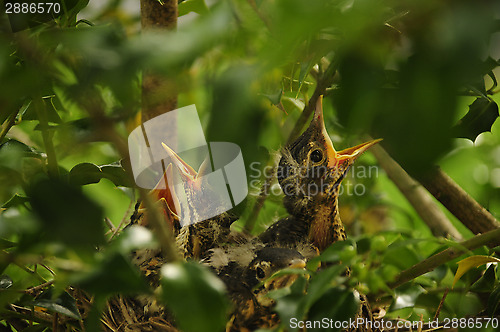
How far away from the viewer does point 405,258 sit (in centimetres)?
65

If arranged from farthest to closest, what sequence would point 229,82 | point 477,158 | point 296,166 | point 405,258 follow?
point 477,158 < point 296,166 < point 405,258 < point 229,82

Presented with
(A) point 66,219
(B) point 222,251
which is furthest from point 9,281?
(A) point 66,219

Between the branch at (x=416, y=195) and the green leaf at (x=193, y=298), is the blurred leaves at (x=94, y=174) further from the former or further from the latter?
the branch at (x=416, y=195)

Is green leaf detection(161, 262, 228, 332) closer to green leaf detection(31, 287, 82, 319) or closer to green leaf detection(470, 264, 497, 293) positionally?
green leaf detection(31, 287, 82, 319)

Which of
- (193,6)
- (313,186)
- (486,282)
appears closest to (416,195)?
(313,186)

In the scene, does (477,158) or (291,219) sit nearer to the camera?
(291,219)

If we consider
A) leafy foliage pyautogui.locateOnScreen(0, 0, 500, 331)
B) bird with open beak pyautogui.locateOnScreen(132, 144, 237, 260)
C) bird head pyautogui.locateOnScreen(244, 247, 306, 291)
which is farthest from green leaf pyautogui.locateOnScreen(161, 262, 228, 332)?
bird with open beak pyautogui.locateOnScreen(132, 144, 237, 260)

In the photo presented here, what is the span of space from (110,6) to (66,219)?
65cm

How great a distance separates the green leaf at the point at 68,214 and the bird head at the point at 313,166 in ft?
2.06

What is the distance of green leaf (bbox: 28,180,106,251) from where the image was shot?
0.24 meters

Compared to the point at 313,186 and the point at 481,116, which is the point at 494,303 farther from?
the point at 313,186

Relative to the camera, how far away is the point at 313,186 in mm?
921

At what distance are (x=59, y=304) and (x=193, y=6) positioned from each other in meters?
0.51

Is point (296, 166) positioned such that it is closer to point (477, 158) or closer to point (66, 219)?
point (477, 158)
